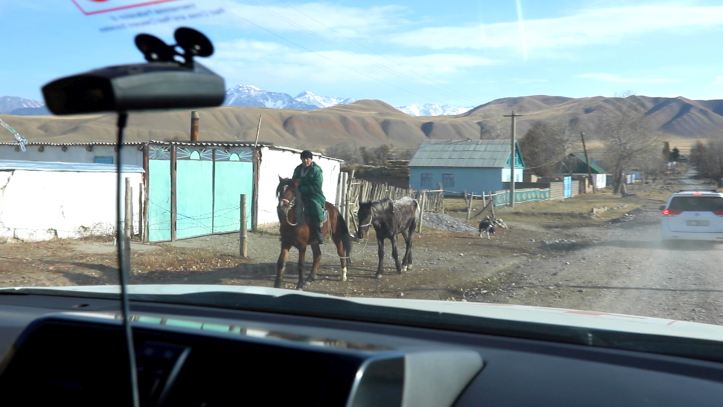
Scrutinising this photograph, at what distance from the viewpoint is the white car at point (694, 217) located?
18.8m

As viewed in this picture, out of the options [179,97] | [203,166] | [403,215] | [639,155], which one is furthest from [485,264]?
[639,155]

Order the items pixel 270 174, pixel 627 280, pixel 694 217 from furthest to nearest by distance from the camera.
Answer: pixel 270 174
pixel 694 217
pixel 627 280

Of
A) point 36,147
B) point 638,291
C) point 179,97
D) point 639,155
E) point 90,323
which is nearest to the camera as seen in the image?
point 179,97

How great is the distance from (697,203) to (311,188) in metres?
12.3

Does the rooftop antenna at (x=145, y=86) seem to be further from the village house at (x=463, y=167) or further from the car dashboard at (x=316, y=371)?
the village house at (x=463, y=167)

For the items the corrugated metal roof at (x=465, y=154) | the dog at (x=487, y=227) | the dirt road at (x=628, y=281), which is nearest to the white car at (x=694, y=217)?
the dirt road at (x=628, y=281)

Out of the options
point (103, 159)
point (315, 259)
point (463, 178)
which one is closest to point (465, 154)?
point (463, 178)

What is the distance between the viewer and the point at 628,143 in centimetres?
7031

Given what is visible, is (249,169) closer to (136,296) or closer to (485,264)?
(485,264)

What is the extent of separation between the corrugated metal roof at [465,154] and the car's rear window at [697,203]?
33.5 meters

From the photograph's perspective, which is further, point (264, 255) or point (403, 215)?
point (264, 255)

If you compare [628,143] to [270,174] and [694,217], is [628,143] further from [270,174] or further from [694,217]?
[270,174]

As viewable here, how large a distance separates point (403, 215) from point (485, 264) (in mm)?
2088

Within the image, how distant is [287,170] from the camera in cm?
2339
